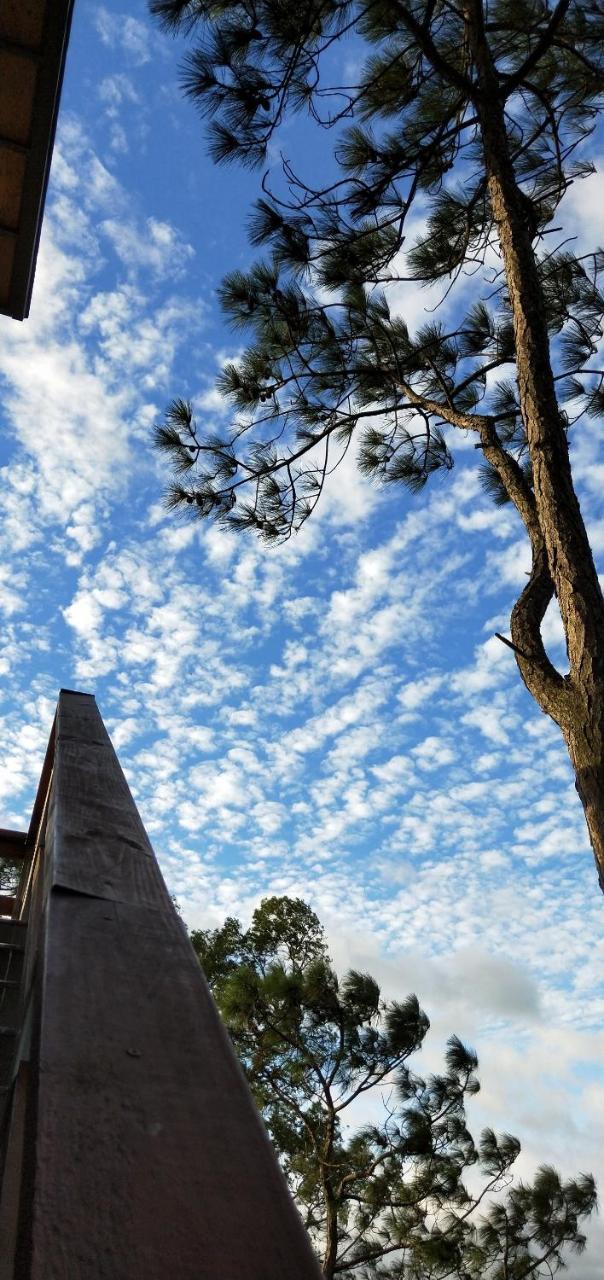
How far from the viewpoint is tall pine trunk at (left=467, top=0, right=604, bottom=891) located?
251 cm

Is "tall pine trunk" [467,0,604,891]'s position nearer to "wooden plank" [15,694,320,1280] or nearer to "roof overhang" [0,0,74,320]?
"roof overhang" [0,0,74,320]

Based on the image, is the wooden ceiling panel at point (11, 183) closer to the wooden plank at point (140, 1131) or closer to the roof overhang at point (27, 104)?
the roof overhang at point (27, 104)

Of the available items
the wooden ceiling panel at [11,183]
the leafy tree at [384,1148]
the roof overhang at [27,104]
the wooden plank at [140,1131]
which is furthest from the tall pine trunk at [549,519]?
the leafy tree at [384,1148]

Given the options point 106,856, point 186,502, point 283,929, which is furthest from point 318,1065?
point 106,856

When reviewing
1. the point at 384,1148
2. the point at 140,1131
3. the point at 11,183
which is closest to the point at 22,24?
the point at 11,183

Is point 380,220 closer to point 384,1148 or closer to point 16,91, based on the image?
point 16,91

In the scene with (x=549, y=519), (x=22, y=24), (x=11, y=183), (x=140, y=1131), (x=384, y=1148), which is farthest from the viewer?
(x=384, y=1148)

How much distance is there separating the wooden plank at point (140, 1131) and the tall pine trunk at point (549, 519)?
2.03m

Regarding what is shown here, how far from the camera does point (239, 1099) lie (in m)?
0.48

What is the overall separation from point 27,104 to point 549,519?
2.37 meters

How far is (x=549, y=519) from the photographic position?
2.88 meters

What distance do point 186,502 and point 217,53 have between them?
2033mm

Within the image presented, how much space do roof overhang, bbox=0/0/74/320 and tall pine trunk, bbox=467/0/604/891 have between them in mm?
1738

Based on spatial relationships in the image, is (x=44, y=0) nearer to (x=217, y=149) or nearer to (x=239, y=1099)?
(x=217, y=149)
